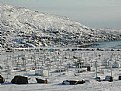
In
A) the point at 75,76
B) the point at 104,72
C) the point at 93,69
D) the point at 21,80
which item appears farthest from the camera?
the point at 93,69

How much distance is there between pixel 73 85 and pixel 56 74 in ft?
23.2

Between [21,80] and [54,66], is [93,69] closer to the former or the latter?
[54,66]

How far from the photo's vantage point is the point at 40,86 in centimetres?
2806

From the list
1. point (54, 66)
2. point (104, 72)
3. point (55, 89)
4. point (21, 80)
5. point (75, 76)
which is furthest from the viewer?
point (54, 66)

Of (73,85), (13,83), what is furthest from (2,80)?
(73,85)

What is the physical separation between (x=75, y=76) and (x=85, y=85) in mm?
5608

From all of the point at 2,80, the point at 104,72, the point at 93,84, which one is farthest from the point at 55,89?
the point at 104,72

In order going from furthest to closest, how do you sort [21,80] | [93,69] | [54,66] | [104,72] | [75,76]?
[54,66] < [93,69] < [104,72] < [75,76] < [21,80]

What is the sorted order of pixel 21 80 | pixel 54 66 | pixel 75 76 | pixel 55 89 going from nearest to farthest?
pixel 55 89
pixel 21 80
pixel 75 76
pixel 54 66

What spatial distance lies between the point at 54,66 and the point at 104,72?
25.3 ft

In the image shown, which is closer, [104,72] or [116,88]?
[116,88]

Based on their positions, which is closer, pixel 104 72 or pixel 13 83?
pixel 13 83

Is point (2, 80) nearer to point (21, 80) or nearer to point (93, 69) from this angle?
point (21, 80)

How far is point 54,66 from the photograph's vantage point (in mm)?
42000
